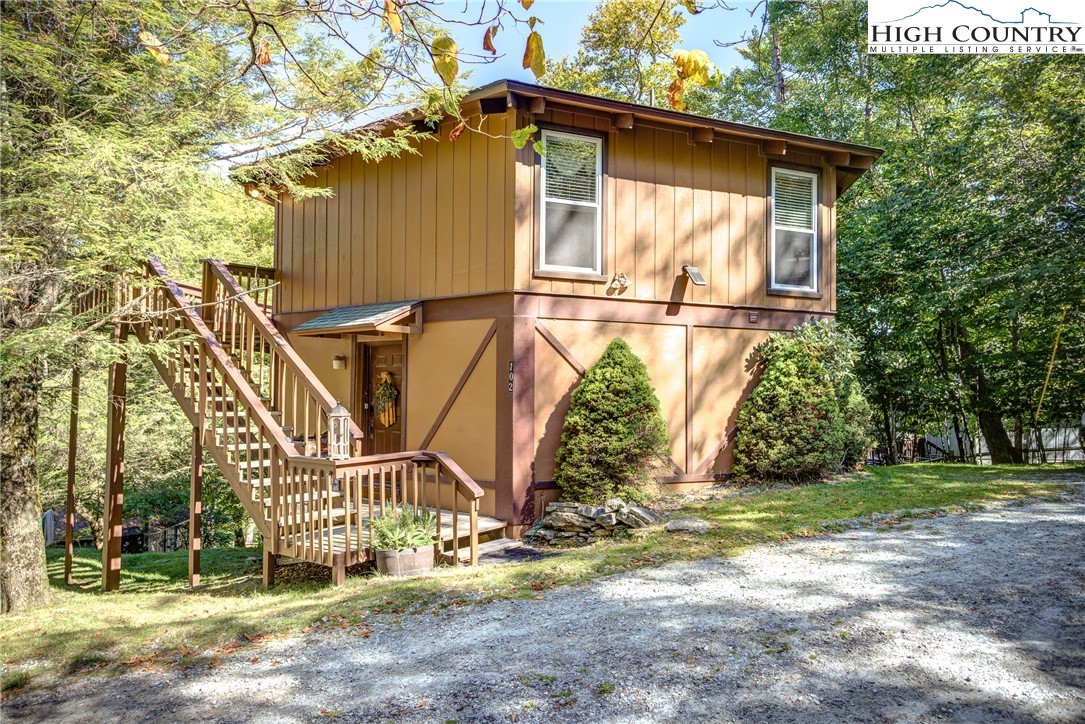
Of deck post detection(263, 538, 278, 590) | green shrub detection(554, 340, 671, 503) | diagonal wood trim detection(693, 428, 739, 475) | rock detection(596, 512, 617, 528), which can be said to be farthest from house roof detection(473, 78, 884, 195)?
deck post detection(263, 538, 278, 590)

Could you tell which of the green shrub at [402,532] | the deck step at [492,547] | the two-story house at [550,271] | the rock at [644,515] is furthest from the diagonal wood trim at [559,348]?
the green shrub at [402,532]

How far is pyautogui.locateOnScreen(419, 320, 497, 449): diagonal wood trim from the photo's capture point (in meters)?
8.69

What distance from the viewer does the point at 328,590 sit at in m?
6.26

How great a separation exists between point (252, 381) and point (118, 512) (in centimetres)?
259

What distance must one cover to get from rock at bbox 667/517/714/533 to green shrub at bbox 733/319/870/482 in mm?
2406

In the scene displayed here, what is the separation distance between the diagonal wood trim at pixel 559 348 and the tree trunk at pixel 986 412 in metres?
9.61

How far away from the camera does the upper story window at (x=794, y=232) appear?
10555 millimetres

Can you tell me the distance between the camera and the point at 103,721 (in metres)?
3.67

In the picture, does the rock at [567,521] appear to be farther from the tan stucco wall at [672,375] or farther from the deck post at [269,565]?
the deck post at [269,565]

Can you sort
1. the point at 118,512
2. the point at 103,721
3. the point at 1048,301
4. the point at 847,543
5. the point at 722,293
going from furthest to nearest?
the point at 1048,301 < the point at 722,293 < the point at 118,512 < the point at 847,543 < the point at 103,721

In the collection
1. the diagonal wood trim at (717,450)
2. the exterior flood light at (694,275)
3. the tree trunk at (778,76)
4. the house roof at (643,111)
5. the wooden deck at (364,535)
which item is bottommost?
the wooden deck at (364,535)

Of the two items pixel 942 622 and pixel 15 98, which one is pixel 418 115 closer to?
pixel 15 98

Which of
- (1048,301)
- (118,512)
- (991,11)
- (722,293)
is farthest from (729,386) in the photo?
(118,512)

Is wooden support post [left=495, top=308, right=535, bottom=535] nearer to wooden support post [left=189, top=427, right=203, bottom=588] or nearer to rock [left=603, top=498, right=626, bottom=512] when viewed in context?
rock [left=603, top=498, right=626, bottom=512]
